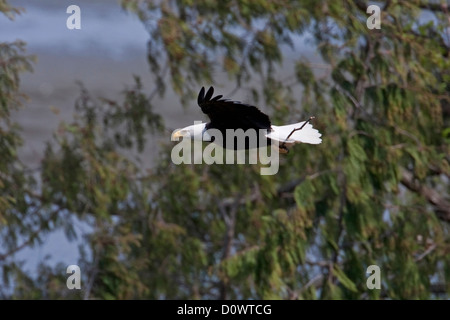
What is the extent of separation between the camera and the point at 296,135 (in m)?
4.40

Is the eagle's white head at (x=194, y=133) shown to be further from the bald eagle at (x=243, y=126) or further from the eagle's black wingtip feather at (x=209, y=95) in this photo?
the eagle's black wingtip feather at (x=209, y=95)

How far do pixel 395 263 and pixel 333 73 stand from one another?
4.99 feet

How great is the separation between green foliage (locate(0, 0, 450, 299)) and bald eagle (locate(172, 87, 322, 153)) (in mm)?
4657

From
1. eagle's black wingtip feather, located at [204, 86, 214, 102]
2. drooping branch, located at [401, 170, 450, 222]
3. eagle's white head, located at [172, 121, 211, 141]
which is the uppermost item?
drooping branch, located at [401, 170, 450, 222]

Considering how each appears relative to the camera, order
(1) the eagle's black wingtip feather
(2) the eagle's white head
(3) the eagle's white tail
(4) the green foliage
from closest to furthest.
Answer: (2) the eagle's white head
(3) the eagle's white tail
(1) the eagle's black wingtip feather
(4) the green foliage

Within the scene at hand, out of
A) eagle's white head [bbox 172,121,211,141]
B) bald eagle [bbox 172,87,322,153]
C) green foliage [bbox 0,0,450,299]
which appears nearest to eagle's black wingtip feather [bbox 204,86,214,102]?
bald eagle [bbox 172,87,322,153]

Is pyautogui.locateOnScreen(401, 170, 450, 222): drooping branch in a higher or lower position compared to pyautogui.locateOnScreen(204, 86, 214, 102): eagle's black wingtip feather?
higher

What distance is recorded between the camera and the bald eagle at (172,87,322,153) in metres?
4.24

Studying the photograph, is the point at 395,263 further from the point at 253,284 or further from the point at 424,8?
the point at 424,8

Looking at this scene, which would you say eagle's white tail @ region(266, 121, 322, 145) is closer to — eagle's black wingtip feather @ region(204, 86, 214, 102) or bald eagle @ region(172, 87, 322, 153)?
bald eagle @ region(172, 87, 322, 153)

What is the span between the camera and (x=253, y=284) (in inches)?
378

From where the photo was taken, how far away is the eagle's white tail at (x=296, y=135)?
14.1 ft

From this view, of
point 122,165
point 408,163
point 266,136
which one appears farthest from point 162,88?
point 266,136
